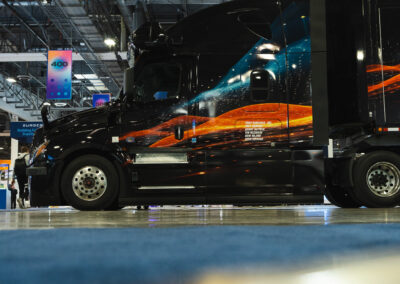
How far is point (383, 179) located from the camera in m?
6.26

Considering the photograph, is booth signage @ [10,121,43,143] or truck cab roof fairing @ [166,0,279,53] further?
booth signage @ [10,121,43,143]

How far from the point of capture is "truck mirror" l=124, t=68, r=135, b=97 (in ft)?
19.8

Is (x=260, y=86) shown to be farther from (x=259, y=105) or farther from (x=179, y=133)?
(x=179, y=133)

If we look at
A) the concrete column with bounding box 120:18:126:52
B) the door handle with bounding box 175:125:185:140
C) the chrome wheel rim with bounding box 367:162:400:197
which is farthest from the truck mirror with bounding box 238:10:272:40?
the concrete column with bounding box 120:18:126:52

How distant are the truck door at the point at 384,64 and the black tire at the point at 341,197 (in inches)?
56.3

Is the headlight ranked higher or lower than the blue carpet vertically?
higher

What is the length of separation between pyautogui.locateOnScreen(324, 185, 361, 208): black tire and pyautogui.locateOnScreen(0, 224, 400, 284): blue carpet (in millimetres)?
4367

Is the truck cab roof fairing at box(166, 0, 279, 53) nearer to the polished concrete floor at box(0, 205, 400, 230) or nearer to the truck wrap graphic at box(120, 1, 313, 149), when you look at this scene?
the truck wrap graphic at box(120, 1, 313, 149)

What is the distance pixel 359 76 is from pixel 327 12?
1.11 m

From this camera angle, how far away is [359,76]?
6.12 metres

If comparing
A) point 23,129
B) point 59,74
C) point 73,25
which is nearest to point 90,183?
point 73,25

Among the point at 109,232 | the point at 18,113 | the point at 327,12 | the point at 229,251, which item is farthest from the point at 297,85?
the point at 18,113

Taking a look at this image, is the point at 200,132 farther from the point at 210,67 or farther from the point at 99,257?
the point at 99,257

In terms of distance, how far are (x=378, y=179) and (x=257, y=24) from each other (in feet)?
9.39
